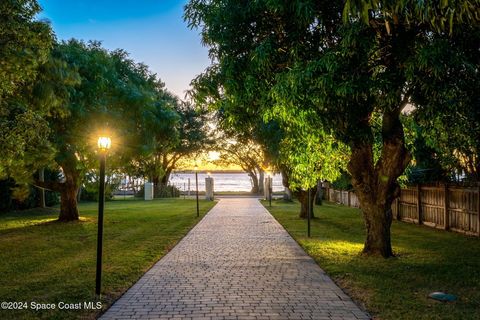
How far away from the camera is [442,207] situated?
16953mm

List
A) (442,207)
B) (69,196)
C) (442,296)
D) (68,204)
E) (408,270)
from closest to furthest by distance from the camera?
1. (442,296)
2. (408,270)
3. (442,207)
4. (68,204)
5. (69,196)

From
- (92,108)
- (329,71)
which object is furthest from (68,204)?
(329,71)

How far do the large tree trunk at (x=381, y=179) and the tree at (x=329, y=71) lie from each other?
0.08 ft

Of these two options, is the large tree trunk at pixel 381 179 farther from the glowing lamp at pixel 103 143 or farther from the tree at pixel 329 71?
the glowing lamp at pixel 103 143

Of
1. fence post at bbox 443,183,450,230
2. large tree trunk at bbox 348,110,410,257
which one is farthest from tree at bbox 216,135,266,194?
large tree trunk at bbox 348,110,410,257

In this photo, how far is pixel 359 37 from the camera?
315 inches

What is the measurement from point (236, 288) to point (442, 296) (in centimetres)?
330

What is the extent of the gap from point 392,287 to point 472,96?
3.85 metres

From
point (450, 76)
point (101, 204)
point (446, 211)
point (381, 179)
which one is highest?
point (450, 76)

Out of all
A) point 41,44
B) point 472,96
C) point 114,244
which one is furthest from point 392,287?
point 41,44

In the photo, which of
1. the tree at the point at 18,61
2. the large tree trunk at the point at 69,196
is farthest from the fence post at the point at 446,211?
the large tree trunk at the point at 69,196

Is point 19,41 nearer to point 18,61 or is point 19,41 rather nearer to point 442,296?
point 18,61

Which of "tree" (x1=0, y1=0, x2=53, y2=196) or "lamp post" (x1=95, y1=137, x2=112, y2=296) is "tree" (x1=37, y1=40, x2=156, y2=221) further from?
"lamp post" (x1=95, y1=137, x2=112, y2=296)

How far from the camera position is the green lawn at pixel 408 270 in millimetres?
6723
